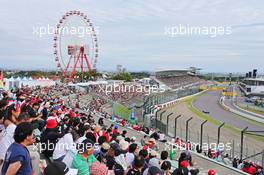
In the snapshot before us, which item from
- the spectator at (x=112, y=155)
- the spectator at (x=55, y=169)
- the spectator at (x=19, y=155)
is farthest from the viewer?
the spectator at (x=112, y=155)

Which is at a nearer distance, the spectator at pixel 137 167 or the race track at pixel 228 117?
the spectator at pixel 137 167

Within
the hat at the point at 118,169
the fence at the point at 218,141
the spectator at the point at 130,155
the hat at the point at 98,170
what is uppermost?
the hat at the point at 98,170

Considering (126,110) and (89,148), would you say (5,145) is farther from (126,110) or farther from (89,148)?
(126,110)

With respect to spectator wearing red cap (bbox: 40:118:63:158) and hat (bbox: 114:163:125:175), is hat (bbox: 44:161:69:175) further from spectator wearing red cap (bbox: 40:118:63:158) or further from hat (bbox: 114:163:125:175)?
spectator wearing red cap (bbox: 40:118:63:158)

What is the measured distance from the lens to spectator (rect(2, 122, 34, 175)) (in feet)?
8.68

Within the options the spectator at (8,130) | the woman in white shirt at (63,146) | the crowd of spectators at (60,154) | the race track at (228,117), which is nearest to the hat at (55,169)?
the crowd of spectators at (60,154)

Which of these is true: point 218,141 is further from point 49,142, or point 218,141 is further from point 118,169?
point 49,142

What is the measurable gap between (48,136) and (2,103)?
1562 millimetres

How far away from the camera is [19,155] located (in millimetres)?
2652

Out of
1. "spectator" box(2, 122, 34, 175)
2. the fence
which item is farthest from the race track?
"spectator" box(2, 122, 34, 175)

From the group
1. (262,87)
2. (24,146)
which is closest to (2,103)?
(24,146)

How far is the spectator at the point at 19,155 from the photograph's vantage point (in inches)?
104

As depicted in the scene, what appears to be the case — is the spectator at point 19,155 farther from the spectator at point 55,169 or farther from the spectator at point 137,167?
the spectator at point 137,167

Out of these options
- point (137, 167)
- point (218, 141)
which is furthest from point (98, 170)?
point (218, 141)
